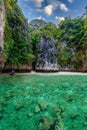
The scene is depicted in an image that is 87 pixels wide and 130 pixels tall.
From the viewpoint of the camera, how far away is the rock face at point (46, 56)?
3653 centimetres

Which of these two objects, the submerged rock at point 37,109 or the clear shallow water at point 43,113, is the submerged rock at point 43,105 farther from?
the submerged rock at point 37,109

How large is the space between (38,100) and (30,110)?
138 centimetres

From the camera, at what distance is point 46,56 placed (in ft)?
126

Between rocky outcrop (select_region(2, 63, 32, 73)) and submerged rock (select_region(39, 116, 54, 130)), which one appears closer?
submerged rock (select_region(39, 116, 54, 130))

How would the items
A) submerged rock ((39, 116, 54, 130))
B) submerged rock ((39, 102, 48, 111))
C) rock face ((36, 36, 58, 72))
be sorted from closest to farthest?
submerged rock ((39, 116, 54, 130)) → submerged rock ((39, 102, 48, 111)) → rock face ((36, 36, 58, 72))

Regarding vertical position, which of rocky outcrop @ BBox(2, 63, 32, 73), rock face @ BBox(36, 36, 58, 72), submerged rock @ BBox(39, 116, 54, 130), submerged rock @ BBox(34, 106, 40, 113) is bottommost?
submerged rock @ BBox(39, 116, 54, 130)

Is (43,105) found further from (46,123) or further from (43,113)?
(46,123)

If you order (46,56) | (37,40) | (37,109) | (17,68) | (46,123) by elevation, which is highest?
(37,40)

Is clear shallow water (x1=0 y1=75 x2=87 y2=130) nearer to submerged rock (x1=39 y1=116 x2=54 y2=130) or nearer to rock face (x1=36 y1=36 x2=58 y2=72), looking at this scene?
submerged rock (x1=39 y1=116 x2=54 y2=130)

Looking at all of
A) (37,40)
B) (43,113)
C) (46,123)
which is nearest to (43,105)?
(43,113)

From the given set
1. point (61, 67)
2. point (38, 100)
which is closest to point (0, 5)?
point (38, 100)

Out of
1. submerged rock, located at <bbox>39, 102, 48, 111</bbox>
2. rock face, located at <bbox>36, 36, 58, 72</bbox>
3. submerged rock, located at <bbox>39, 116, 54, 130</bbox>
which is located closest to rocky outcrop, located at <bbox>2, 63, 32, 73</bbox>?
rock face, located at <bbox>36, 36, 58, 72</bbox>

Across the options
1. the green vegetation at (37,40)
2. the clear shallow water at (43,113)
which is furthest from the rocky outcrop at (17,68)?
the clear shallow water at (43,113)

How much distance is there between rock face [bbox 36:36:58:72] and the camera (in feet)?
120
